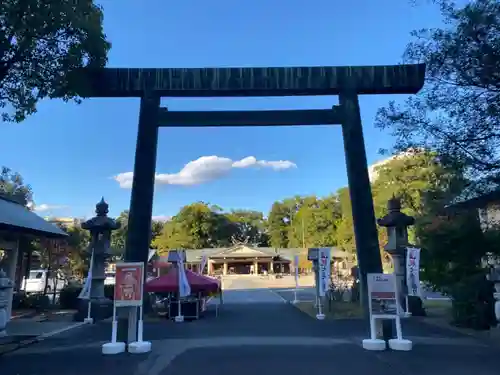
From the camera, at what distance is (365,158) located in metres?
9.68

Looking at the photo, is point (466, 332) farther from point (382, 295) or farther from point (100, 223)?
point (100, 223)

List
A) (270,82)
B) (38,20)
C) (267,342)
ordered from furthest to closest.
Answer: (270,82)
(267,342)
(38,20)

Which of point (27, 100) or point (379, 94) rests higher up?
point (379, 94)

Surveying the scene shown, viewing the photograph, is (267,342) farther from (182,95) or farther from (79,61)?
(79,61)

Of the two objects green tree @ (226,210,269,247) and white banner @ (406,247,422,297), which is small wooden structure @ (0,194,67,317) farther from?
green tree @ (226,210,269,247)

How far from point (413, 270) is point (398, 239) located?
Result: 137 cm

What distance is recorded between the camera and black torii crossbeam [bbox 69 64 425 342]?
931 cm

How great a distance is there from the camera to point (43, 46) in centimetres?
768

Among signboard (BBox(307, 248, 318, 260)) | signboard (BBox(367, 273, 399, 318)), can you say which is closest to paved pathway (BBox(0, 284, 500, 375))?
signboard (BBox(367, 273, 399, 318))

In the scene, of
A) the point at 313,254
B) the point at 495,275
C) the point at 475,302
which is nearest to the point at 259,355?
the point at 475,302

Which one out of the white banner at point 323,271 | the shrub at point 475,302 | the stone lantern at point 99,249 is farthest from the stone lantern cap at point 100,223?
the shrub at point 475,302

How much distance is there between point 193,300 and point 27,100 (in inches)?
335

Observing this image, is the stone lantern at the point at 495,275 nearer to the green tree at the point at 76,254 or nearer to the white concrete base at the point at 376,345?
the white concrete base at the point at 376,345

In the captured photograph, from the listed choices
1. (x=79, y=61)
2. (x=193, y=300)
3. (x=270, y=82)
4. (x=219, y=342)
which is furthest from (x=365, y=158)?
(x=193, y=300)
